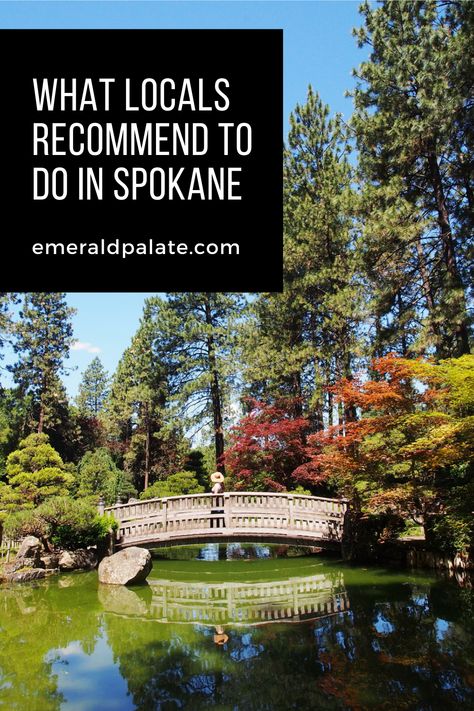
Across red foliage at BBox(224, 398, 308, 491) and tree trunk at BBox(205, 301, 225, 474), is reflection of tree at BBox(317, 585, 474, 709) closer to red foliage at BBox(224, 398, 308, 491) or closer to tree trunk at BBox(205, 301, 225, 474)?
red foliage at BBox(224, 398, 308, 491)

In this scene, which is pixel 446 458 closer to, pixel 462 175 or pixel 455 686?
pixel 455 686

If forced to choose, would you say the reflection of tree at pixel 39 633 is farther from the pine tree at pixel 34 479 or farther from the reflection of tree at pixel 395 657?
the pine tree at pixel 34 479

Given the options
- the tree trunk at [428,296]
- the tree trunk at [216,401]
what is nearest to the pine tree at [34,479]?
the tree trunk at [216,401]

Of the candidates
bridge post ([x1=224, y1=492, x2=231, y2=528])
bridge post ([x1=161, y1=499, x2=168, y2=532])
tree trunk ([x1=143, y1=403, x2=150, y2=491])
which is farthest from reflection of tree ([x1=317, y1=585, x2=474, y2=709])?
tree trunk ([x1=143, y1=403, x2=150, y2=491])

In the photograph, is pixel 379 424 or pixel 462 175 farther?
pixel 462 175

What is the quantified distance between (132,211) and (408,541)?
374 inches

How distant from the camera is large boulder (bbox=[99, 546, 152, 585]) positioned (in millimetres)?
10875

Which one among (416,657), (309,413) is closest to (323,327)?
(309,413)

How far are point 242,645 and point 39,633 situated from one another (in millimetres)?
3085

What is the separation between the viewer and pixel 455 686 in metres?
5.05

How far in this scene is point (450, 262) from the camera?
13914mm

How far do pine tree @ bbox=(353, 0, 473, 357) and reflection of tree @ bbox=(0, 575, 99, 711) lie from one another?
10.2 m

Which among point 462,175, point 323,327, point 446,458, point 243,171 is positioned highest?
point 462,175

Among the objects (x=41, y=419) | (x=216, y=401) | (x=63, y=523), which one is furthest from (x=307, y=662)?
(x=41, y=419)
